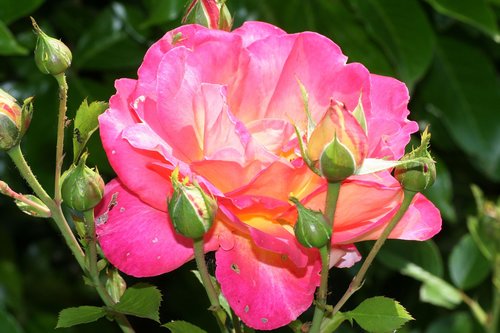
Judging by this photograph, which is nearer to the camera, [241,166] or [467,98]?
[241,166]

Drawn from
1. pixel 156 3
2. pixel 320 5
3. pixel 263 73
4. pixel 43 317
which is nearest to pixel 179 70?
pixel 263 73

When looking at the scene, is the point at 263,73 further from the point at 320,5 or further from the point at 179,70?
the point at 320,5

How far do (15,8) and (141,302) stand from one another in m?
0.61

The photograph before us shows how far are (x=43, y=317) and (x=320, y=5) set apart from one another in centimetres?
63

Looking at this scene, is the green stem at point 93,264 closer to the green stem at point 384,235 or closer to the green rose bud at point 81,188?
the green rose bud at point 81,188

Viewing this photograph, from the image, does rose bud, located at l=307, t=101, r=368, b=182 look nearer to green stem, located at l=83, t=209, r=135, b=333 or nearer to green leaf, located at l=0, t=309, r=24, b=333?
green stem, located at l=83, t=209, r=135, b=333

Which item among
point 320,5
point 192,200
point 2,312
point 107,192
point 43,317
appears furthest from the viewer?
point 43,317

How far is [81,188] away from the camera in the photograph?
0.50m

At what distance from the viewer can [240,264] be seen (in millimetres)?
520

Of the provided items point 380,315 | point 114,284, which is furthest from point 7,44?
point 380,315

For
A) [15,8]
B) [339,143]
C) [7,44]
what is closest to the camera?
[339,143]

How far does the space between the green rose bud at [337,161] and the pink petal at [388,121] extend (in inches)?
1.9

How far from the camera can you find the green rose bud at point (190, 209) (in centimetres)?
46

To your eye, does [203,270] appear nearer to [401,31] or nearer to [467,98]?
[401,31]
